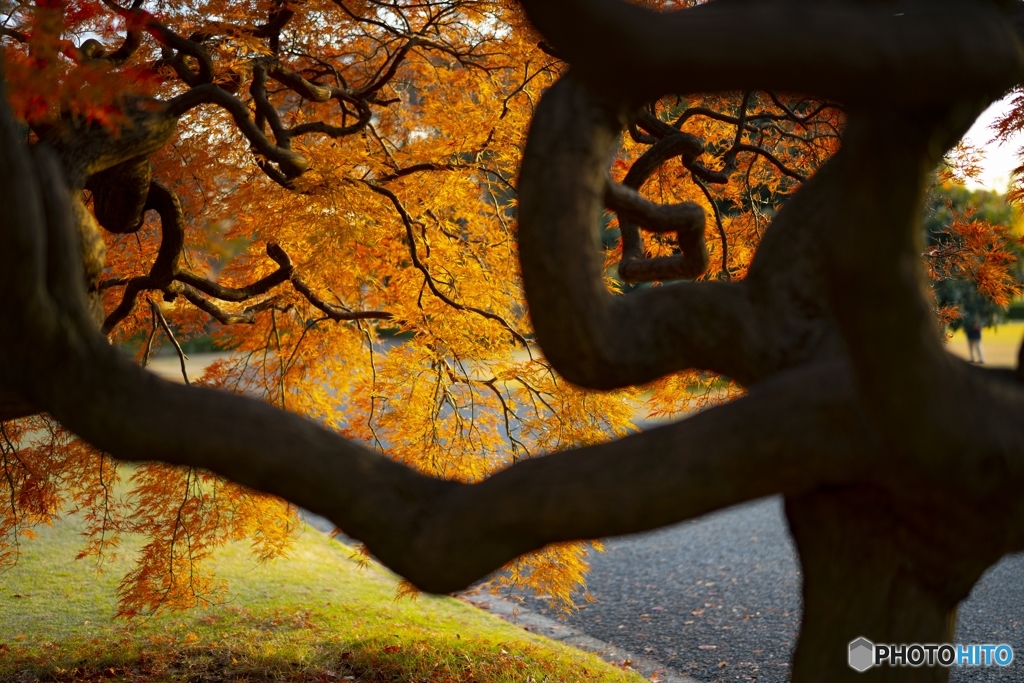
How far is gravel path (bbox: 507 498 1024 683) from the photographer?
5402 millimetres

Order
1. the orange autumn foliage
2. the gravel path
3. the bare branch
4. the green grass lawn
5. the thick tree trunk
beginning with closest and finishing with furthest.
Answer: the bare branch < the thick tree trunk < the orange autumn foliage < the green grass lawn < the gravel path

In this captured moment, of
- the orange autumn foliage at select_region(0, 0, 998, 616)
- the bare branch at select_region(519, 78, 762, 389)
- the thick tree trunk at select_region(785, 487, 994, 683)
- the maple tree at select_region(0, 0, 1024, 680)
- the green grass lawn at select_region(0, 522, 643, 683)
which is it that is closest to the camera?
the maple tree at select_region(0, 0, 1024, 680)

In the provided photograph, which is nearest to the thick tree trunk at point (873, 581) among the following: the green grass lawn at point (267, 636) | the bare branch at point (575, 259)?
the bare branch at point (575, 259)

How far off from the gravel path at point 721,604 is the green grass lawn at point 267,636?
28.9 inches

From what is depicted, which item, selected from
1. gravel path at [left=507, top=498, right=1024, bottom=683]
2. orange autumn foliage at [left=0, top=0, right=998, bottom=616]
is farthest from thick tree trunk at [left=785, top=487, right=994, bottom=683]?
gravel path at [left=507, top=498, right=1024, bottom=683]

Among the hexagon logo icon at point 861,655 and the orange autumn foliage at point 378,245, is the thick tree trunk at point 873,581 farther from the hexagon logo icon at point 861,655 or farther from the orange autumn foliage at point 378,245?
the orange autumn foliage at point 378,245

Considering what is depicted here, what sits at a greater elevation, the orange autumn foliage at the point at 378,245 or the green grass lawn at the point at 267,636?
the orange autumn foliage at the point at 378,245

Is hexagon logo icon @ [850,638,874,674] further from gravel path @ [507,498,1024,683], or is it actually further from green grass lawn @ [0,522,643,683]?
gravel path @ [507,498,1024,683]

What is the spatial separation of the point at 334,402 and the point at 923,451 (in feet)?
14.2

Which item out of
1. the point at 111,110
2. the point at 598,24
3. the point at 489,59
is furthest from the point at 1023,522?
the point at 489,59

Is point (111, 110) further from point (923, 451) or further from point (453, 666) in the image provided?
point (453, 666)

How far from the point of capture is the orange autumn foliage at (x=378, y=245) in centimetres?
388

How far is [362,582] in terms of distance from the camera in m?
6.98

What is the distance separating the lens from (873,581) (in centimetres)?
190
